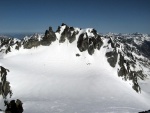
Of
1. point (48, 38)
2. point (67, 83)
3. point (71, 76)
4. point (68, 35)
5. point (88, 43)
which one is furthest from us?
point (68, 35)

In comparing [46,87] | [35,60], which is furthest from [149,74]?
[46,87]

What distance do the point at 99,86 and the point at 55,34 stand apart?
45.1 meters

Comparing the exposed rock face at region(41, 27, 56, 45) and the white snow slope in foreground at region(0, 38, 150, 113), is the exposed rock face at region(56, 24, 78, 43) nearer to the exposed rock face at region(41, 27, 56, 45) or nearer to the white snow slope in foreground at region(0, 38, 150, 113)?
the white snow slope in foreground at region(0, 38, 150, 113)

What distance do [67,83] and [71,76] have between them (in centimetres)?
782

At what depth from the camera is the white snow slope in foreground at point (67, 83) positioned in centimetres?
5409

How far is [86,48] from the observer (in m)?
104

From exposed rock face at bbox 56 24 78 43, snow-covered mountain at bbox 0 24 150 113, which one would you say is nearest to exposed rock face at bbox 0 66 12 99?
snow-covered mountain at bbox 0 24 150 113

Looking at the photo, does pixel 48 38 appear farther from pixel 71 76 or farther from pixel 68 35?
pixel 71 76

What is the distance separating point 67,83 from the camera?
73.8m

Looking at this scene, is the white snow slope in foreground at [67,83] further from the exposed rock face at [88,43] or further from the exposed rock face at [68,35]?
the exposed rock face at [68,35]

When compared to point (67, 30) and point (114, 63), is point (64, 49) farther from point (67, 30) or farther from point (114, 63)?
point (114, 63)

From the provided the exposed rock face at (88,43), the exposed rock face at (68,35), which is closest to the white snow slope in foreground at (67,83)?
the exposed rock face at (88,43)

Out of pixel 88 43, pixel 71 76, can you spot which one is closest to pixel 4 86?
pixel 71 76

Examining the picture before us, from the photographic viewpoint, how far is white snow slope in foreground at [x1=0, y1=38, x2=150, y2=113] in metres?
54.1
